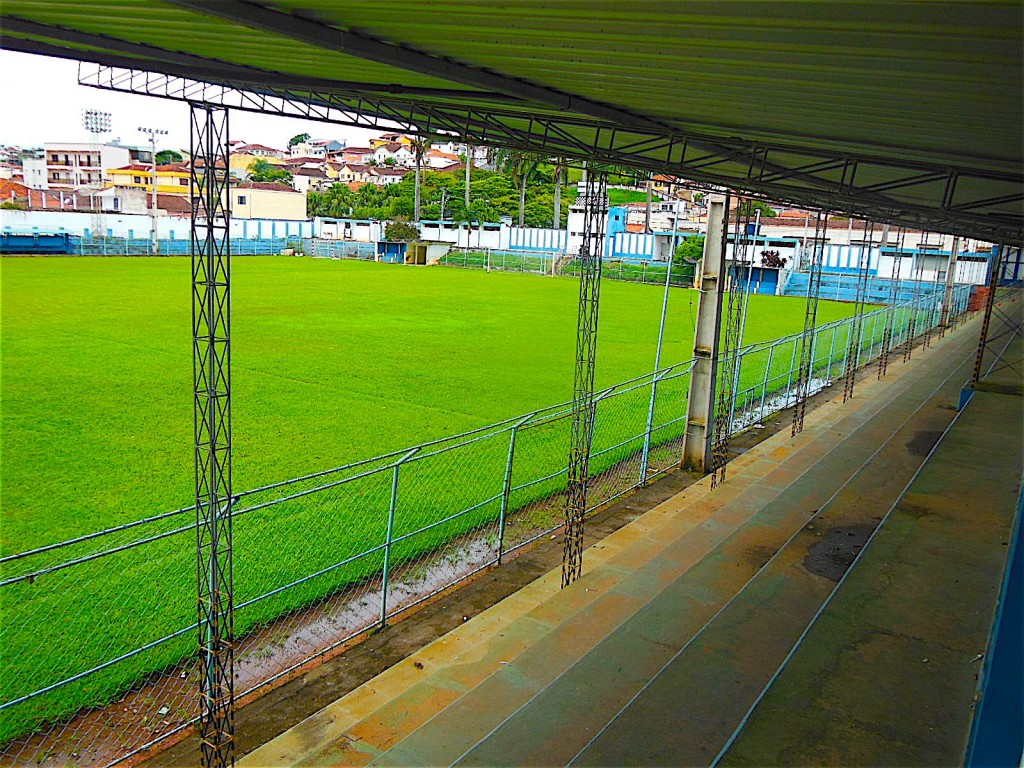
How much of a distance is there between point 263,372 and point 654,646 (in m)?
12.8

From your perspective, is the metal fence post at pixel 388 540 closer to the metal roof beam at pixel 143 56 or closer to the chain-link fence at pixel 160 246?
the metal roof beam at pixel 143 56

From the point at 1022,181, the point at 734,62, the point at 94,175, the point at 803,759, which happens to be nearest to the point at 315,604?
the point at 803,759

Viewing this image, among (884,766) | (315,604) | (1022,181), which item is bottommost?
(315,604)

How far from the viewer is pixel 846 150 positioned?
7969 millimetres

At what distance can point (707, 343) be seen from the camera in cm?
1212

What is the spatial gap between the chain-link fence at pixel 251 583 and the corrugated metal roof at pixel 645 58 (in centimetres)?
293

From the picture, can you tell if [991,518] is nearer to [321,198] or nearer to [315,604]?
[315,604]

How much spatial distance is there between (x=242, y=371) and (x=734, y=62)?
14844 mm

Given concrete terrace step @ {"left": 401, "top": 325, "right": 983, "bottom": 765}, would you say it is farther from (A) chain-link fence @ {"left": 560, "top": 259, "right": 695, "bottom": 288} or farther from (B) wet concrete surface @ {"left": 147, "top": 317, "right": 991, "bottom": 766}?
(A) chain-link fence @ {"left": 560, "top": 259, "right": 695, "bottom": 288}

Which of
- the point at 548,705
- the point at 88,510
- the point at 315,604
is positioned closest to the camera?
the point at 548,705

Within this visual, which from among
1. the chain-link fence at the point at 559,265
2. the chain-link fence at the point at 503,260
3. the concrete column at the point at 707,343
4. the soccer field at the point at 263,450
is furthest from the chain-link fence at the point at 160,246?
the concrete column at the point at 707,343

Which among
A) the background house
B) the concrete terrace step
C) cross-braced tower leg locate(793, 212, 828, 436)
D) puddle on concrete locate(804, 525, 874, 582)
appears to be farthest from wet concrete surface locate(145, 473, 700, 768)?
the background house

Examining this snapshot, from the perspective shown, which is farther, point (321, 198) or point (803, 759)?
point (321, 198)

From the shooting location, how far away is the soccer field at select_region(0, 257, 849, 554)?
34.2ft
